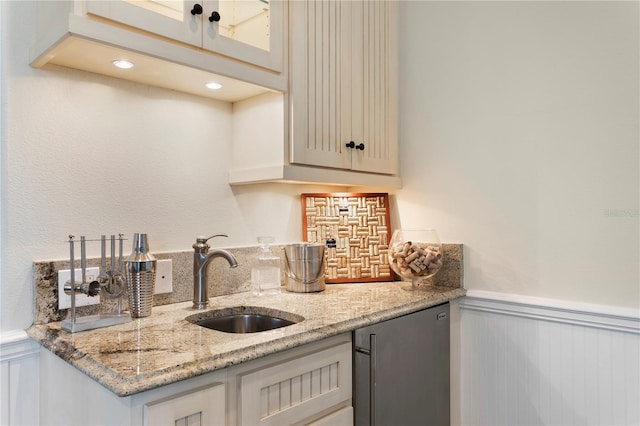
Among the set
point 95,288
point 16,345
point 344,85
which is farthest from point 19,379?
point 344,85

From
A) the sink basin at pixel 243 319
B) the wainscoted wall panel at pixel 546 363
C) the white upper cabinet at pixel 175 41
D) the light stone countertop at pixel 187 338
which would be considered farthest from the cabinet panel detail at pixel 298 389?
the white upper cabinet at pixel 175 41

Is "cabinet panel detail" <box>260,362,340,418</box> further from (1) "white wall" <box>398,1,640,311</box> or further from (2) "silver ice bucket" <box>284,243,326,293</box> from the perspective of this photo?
(1) "white wall" <box>398,1,640,311</box>

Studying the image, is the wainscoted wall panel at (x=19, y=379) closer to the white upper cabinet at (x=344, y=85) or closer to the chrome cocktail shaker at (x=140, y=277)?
the chrome cocktail shaker at (x=140, y=277)

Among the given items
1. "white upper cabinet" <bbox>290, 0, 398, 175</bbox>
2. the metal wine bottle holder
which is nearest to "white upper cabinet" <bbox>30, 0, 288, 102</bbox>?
"white upper cabinet" <bbox>290, 0, 398, 175</bbox>

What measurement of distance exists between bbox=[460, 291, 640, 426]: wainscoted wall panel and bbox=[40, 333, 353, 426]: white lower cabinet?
2.48 feet

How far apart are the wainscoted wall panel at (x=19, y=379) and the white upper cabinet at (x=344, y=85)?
1.00 m

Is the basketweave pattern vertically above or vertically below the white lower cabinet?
above

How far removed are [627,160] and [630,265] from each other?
357 millimetres

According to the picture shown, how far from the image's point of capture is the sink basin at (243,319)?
4.69 feet

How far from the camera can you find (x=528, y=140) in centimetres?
171

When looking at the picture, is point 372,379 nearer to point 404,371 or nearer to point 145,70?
point 404,371

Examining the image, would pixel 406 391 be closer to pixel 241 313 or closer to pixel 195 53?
→ pixel 241 313

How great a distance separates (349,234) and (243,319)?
0.72m

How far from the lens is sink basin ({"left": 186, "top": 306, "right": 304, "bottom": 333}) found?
1.43 meters
